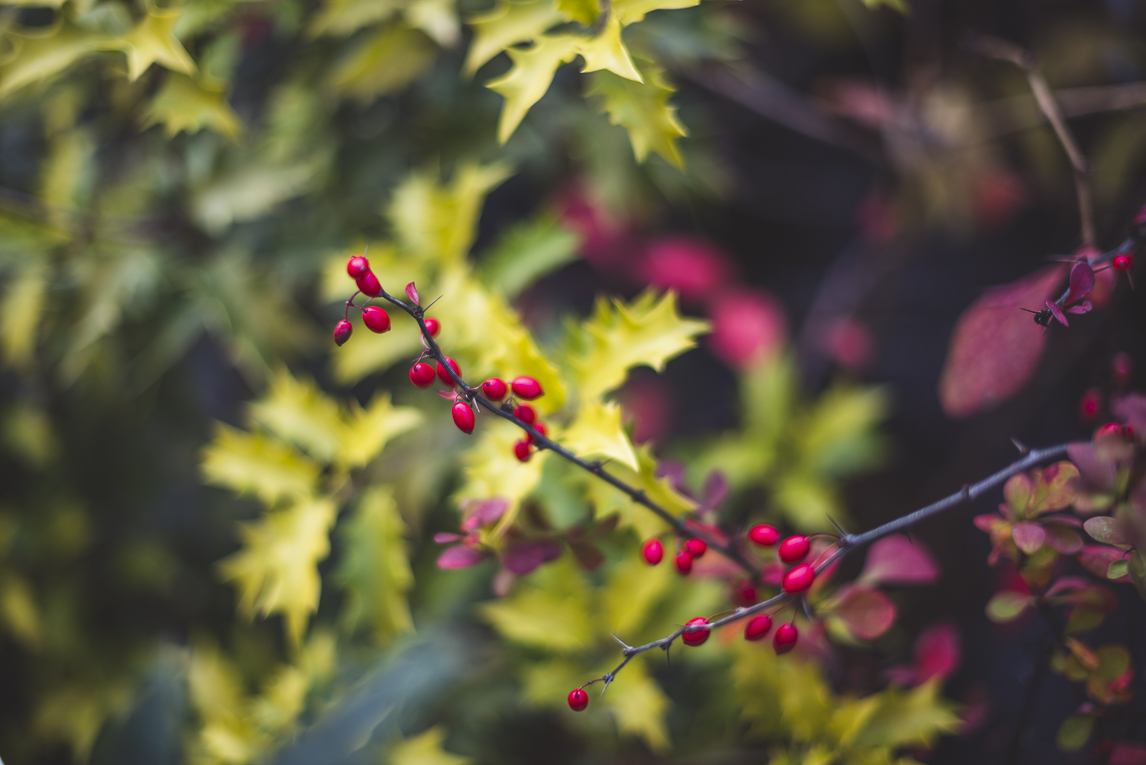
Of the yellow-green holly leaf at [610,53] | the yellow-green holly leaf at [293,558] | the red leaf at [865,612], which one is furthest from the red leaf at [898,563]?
the yellow-green holly leaf at [293,558]

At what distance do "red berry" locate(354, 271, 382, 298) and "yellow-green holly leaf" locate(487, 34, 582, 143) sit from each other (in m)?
0.25

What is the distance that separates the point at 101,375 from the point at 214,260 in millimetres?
356

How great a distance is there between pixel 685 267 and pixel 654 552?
4.28ft

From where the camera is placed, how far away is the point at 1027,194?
1309 millimetres

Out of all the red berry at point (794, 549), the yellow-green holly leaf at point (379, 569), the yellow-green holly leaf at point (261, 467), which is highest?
the red berry at point (794, 549)

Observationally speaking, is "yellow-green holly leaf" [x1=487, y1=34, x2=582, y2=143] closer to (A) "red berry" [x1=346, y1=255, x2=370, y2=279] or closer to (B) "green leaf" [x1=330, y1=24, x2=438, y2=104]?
(A) "red berry" [x1=346, y1=255, x2=370, y2=279]

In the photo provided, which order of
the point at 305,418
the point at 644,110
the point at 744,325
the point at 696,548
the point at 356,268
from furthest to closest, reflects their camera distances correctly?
the point at 744,325, the point at 305,418, the point at 644,110, the point at 696,548, the point at 356,268

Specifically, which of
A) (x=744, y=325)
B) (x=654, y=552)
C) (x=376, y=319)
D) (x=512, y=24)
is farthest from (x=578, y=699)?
(x=744, y=325)

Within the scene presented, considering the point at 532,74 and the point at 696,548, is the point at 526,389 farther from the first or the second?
the point at 532,74

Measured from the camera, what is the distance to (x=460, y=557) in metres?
0.66

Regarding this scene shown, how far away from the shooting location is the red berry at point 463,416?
1.73ft

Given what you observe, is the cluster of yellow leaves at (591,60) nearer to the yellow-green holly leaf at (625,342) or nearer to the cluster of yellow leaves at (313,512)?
the yellow-green holly leaf at (625,342)

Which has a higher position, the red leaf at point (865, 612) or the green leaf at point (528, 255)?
the green leaf at point (528, 255)

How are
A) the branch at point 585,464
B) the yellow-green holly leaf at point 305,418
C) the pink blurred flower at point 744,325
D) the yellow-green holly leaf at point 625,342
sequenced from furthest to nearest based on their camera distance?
1. the pink blurred flower at point 744,325
2. the yellow-green holly leaf at point 305,418
3. the yellow-green holly leaf at point 625,342
4. the branch at point 585,464
